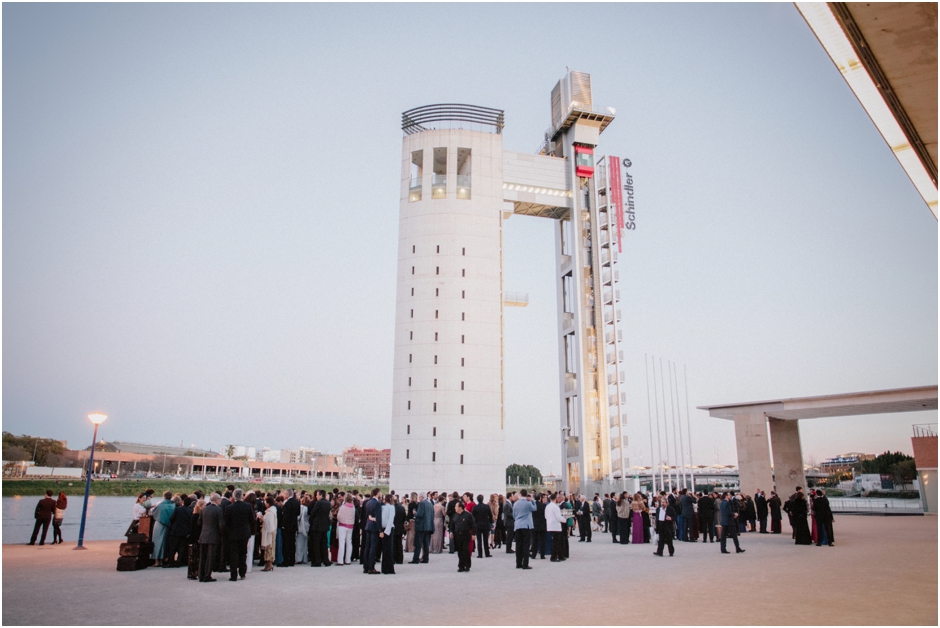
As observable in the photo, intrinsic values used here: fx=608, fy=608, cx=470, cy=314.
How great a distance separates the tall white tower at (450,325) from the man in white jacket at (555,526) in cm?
2987

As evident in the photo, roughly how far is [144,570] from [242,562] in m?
2.32

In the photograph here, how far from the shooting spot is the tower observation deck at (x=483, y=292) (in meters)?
45.5

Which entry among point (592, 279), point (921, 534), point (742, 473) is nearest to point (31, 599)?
point (921, 534)

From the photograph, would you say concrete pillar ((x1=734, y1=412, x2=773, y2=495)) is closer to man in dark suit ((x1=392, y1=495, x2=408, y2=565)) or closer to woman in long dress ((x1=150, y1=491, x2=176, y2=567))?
man in dark suit ((x1=392, y1=495, x2=408, y2=565))

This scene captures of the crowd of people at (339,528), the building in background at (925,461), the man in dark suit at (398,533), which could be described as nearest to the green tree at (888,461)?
the building in background at (925,461)

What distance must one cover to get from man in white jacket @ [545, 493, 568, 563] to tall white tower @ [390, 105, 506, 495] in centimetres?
2987

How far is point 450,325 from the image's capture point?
152ft

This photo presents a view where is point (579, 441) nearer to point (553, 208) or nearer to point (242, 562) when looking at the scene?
→ point (553, 208)

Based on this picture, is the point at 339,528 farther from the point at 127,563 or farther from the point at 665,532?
the point at 665,532

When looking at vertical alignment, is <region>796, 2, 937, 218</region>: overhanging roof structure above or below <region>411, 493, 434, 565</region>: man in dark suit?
above

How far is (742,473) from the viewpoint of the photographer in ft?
97.9

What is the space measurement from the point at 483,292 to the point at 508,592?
3795 centimetres

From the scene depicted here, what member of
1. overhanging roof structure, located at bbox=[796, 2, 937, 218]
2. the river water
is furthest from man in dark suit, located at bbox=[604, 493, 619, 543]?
overhanging roof structure, located at bbox=[796, 2, 937, 218]

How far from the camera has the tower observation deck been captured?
4550 cm
